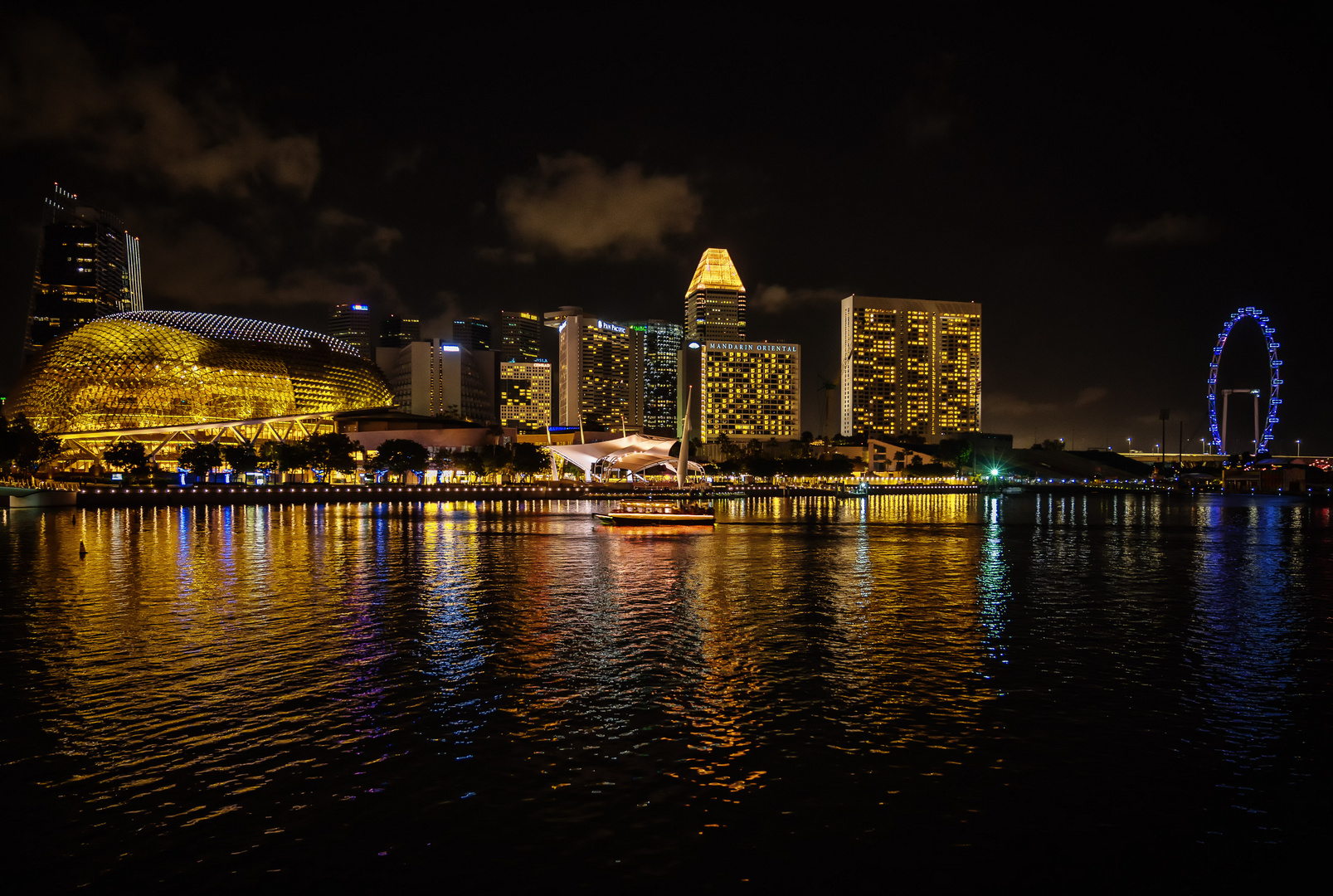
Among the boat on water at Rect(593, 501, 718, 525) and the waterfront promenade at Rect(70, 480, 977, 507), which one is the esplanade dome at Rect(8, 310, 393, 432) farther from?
the boat on water at Rect(593, 501, 718, 525)

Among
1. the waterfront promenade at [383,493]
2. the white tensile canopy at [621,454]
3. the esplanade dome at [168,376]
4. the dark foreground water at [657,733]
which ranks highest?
the esplanade dome at [168,376]

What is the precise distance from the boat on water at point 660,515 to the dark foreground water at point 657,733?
105ft

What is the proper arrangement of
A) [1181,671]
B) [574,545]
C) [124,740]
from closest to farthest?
[124,740] → [1181,671] → [574,545]

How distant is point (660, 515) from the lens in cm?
6600

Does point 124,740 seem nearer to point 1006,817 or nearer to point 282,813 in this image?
point 282,813

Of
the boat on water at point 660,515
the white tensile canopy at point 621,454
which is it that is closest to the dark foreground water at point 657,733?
the boat on water at point 660,515

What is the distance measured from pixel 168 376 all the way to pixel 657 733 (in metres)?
138

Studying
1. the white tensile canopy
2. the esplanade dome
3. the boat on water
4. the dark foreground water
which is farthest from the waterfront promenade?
the dark foreground water

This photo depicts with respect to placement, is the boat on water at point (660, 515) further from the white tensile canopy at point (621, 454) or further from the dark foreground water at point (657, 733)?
the white tensile canopy at point (621, 454)

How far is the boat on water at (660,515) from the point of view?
65812 mm

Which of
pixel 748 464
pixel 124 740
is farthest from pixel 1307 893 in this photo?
pixel 748 464

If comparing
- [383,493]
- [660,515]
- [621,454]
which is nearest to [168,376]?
[383,493]

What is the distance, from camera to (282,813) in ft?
37.5

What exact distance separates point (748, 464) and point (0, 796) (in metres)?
181
